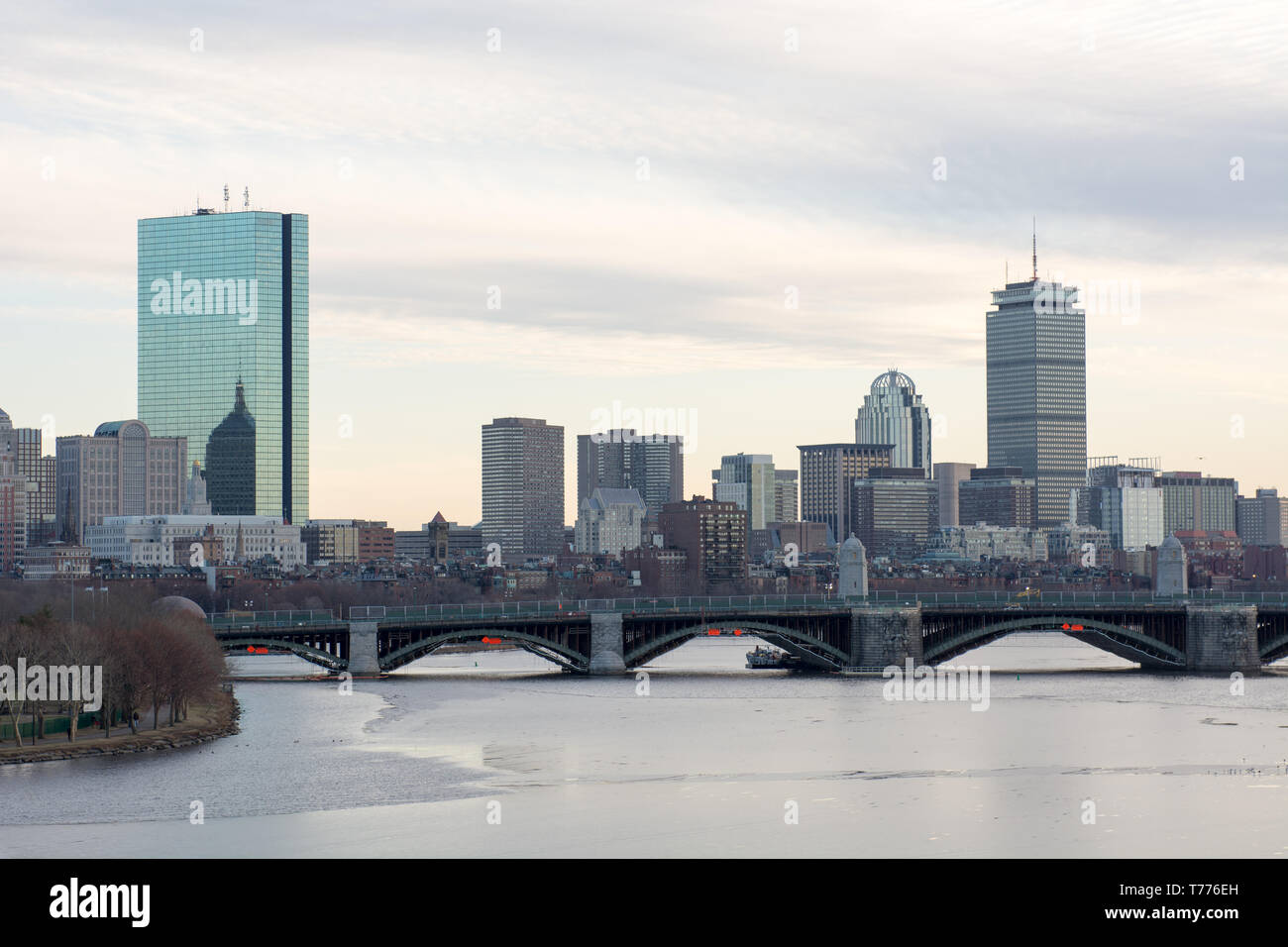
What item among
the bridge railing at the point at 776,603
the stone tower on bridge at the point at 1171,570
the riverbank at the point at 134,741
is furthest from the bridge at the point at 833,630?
the riverbank at the point at 134,741

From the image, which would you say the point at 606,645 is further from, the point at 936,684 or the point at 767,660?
the point at 936,684

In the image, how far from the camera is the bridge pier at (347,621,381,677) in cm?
12644

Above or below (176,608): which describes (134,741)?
below

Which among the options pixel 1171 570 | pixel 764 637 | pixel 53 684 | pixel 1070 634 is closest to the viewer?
pixel 53 684

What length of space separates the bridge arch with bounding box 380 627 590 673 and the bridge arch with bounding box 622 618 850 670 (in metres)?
3.73

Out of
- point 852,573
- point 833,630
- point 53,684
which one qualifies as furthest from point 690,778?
point 852,573

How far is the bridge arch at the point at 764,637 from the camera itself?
420ft

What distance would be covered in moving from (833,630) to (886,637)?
4.94m

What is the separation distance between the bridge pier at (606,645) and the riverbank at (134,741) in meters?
38.7

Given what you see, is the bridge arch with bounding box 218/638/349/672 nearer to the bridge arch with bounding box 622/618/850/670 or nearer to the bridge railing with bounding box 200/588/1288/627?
the bridge railing with bounding box 200/588/1288/627
